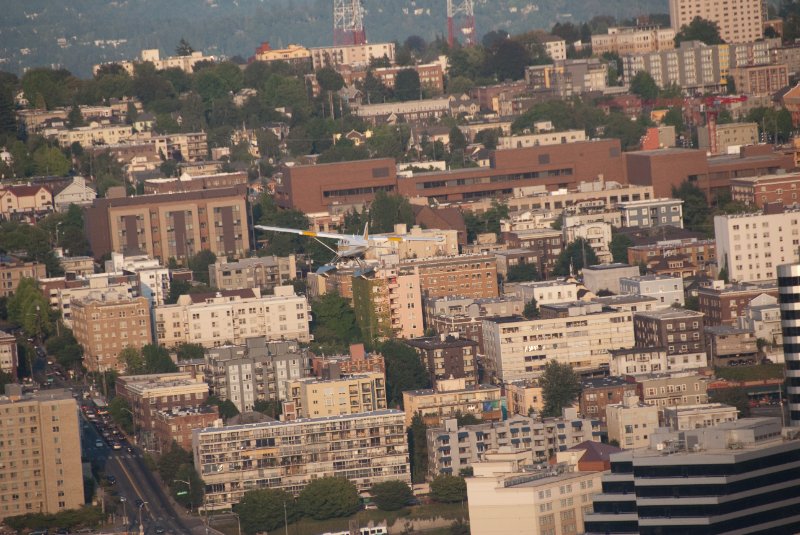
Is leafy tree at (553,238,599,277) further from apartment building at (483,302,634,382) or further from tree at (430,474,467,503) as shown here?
tree at (430,474,467,503)

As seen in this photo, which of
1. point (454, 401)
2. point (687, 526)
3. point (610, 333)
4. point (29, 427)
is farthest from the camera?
point (610, 333)

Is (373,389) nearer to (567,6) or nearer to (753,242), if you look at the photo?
(753,242)

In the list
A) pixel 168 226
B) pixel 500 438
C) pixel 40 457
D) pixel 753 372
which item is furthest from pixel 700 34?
pixel 40 457

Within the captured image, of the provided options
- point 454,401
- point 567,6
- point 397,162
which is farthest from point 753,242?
point 567,6

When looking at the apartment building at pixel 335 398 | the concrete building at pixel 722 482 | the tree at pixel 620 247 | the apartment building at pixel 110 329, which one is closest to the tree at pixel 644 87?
the tree at pixel 620 247

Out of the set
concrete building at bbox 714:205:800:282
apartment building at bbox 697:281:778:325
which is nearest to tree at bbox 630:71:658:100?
concrete building at bbox 714:205:800:282

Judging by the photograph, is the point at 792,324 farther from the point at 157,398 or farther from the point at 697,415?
the point at 157,398

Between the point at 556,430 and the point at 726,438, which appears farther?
the point at 556,430
